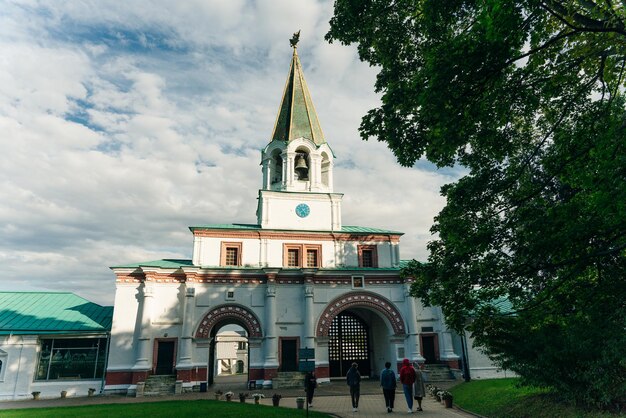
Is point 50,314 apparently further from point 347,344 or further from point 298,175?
point 347,344

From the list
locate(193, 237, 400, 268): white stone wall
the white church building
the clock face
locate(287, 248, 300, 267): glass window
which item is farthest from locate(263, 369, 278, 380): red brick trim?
the clock face

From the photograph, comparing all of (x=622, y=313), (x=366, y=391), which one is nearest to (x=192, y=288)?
(x=366, y=391)

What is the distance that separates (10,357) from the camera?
73.7 feet

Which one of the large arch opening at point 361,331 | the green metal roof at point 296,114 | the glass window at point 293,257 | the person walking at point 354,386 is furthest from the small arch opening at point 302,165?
the person walking at point 354,386

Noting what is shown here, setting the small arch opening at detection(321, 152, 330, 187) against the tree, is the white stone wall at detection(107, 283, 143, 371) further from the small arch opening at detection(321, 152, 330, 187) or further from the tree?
the tree

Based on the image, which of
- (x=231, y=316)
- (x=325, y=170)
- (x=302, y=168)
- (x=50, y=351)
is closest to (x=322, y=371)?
(x=231, y=316)

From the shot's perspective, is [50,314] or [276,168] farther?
[276,168]

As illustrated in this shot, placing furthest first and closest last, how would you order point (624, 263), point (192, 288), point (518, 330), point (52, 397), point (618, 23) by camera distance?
1. point (192, 288)
2. point (52, 397)
3. point (518, 330)
4. point (624, 263)
5. point (618, 23)

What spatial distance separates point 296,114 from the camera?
1192 inches

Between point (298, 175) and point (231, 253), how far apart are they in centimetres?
754

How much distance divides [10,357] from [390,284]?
21930mm

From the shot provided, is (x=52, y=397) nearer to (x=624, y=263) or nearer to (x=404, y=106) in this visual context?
(x=404, y=106)

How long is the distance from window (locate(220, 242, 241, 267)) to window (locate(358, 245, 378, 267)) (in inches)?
310

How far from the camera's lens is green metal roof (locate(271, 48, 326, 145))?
2939 centimetres
